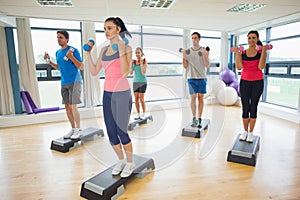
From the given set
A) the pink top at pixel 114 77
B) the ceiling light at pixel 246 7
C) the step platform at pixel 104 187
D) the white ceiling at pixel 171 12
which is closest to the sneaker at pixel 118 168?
the step platform at pixel 104 187

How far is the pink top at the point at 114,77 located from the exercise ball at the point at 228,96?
174 inches

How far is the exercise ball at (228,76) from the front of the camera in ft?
18.9

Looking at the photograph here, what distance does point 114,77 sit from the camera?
1703 mm

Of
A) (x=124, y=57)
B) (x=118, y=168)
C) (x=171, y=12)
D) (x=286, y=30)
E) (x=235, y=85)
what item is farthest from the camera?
(x=235, y=85)

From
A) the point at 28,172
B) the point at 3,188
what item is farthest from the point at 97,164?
the point at 3,188

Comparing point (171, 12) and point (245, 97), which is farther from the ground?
point (171, 12)

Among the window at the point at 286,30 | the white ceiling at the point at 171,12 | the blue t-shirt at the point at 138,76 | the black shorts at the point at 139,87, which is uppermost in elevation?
the white ceiling at the point at 171,12

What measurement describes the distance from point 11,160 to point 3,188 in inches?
26.4

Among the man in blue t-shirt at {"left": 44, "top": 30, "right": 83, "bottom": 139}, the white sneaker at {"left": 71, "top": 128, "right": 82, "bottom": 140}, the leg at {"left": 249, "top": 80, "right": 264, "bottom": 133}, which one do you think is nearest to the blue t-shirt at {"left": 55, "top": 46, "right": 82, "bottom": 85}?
the man in blue t-shirt at {"left": 44, "top": 30, "right": 83, "bottom": 139}

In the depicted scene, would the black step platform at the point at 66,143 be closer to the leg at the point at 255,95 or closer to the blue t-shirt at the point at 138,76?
the blue t-shirt at the point at 138,76

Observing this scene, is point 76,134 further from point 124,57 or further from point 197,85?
point 197,85

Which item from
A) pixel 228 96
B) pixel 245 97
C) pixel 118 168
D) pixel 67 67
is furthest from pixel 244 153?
pixel 228 96

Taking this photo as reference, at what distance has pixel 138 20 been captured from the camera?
4340 millimetres

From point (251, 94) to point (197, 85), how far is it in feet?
2.94
